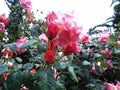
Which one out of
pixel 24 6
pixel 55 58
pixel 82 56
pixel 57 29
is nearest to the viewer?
pixel 57 29

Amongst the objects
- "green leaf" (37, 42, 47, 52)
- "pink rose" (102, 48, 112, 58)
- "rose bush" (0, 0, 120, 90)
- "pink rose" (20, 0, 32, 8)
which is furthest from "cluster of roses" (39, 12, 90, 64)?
"pink rose" (20, 0, 32, 8)

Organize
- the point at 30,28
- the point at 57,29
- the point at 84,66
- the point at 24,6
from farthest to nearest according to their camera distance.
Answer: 1. the point at 30,28
2. the point at 24,6
3. the point at 84,66
4. the point at 57,29

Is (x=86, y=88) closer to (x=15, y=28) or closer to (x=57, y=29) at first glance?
(x=57, y=29)

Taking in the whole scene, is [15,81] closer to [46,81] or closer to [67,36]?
[46,81]

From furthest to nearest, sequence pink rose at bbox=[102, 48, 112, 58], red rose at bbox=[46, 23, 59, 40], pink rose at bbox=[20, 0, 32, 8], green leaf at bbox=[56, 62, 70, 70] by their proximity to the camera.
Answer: pink rose at bbox=[20, 0, 32, 8] < pink rose at bbox=[102, 48, 112, 58] < green leaf at bbox=[56, 62, 70, 70] < red rose at bbox=[46, 23, 59, 40]

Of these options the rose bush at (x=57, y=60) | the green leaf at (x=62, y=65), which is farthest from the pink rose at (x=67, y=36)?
the green leaf at (x=62, y=65)

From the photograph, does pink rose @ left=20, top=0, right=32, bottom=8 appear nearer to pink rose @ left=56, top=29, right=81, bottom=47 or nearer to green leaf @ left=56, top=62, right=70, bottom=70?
green leaf @ left=56, top=62, right=70, bottom=70

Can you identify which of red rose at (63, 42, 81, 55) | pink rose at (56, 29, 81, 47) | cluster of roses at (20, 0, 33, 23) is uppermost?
cluster of roses at (20, 0, 33, 23)

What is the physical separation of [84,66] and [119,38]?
2.18 ft

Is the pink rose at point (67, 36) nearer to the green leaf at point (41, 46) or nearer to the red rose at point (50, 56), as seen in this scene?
the red rose at point (50, 56)

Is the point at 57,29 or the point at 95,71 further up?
the point at 57,29

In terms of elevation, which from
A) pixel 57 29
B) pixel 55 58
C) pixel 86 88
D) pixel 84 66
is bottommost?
pixel 86 88

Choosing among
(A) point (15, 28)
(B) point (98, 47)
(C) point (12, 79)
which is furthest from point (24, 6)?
(C) point (12, 79)

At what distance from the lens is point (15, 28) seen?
411 cm
